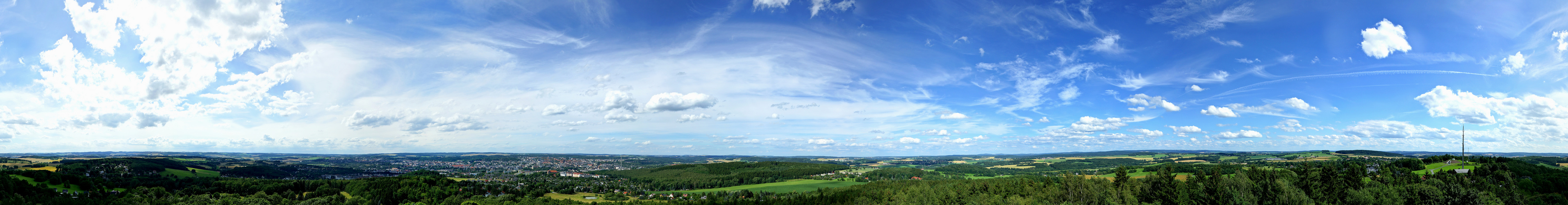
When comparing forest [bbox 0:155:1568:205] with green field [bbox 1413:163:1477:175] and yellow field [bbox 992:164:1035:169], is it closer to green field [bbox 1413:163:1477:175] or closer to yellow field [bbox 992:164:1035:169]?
green field [bbox 1413:163:1477:175]

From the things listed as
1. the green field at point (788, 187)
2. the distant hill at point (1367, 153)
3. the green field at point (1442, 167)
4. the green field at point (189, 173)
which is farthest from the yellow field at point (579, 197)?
the distant hill at point (1367, 153)

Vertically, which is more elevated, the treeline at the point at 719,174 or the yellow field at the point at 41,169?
the yellow field at the point at 41,169

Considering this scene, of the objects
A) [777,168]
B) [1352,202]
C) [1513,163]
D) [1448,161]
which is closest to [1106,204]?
[1352,202]

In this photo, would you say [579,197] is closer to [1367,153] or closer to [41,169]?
[41,169]

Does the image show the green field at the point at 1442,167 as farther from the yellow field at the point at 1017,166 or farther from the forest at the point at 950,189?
the yellow field at the point at 1017,166

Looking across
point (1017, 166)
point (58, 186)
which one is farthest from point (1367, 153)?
point (58, 186)

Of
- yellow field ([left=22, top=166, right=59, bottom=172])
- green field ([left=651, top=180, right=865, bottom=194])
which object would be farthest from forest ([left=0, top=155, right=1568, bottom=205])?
yellow field ([left=22, top=166, right=59, bottom=172])
